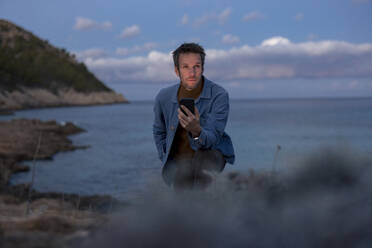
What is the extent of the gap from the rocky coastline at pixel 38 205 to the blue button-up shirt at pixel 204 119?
90cm

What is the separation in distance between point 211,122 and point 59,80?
98.4m

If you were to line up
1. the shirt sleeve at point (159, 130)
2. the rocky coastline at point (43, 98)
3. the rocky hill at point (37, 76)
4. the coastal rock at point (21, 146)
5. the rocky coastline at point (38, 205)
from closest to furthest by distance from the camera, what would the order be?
the rocky coastline at point (38, 205), the shirt sleeve at point (159, 130), the coastal rock at point (21, 146), the rocky coastline at point (43, 98), the rocky hill at point (37, 76)

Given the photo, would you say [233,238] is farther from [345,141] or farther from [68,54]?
[68,54]

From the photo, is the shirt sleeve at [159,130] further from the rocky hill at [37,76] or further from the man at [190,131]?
the rocky hill at [37,76]

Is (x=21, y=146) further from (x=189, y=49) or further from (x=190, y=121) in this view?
(x=190, y=121)

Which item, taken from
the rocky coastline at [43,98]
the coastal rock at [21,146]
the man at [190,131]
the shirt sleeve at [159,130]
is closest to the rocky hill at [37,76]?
the rocky coastline at [43,98]

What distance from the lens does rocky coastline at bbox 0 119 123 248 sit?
6.91ft

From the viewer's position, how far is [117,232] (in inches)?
80.0

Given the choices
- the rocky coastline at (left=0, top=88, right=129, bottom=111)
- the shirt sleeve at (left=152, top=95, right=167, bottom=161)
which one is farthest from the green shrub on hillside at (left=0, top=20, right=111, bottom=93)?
the shirt sleeve at (left=152, top=95, right=167, bottom=161)

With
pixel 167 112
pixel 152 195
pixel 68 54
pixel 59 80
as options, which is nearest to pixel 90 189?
pixel 167 112

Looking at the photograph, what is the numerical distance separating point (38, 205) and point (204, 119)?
8.02m

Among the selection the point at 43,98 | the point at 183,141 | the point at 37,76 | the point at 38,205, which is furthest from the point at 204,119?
the point at 37,76

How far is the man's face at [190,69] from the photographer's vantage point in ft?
11.6

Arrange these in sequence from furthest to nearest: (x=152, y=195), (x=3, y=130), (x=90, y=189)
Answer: (x=3, y=130), (x=90, y=189), (x=152, y=195)
